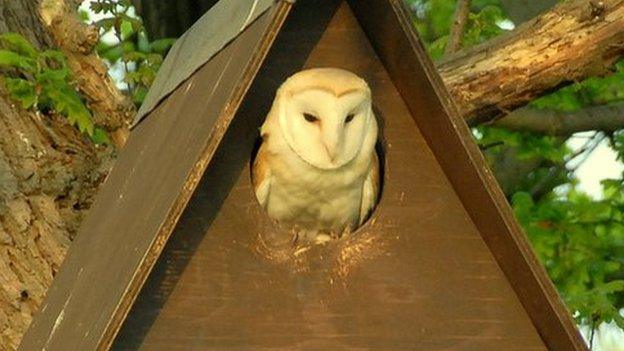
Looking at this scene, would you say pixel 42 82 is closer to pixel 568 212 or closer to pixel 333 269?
pixel 333 269

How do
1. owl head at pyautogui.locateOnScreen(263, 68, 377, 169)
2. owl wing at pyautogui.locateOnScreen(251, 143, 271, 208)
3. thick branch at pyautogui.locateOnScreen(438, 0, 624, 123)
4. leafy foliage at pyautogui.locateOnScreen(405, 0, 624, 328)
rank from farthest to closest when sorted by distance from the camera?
leafy foliage at pyautogui.locateOnScreen(405, 0, 624, 328), thick branch at pyautogui.locateOnScreen(438, 0, 624, 123), owl wing at pyautogui.locateOnScreen(251, 143, 271, 208), owl head at pyautogui.locateOnScreen(263, 68, 377, 169)

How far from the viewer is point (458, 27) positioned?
5.77 m

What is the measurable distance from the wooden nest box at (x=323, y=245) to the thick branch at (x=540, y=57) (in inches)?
32.9

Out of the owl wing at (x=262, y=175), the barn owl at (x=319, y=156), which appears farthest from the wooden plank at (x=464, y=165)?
the owl wing at (x=262, y=175)

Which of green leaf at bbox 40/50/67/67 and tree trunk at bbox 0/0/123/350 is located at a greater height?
green leaf at bbox 40/50/67/67

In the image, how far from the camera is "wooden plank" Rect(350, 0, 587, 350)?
4.04 metres

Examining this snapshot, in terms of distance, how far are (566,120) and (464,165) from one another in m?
2.65

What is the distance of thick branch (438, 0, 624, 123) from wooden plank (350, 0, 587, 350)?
85cm

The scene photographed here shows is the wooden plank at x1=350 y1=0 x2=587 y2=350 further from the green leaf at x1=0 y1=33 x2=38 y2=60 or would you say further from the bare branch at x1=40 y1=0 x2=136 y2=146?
the green leaf at x1=0 y1=33 x2=38 y2=60

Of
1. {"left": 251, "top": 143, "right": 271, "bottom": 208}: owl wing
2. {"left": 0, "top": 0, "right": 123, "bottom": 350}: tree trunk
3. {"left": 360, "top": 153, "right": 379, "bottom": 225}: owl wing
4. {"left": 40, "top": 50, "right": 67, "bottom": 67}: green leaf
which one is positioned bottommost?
{"left": 0, "top": 0, "right": 123, "bottom": 350}: tree trunk

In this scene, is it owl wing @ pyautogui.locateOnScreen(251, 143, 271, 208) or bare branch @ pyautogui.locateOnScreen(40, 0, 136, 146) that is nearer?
owl wing @ pyautogui.locateOnScreen(251, 143, 271, 208)

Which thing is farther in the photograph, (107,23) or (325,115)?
(107,23)

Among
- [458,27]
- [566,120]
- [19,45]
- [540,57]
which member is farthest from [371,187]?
[566,120]

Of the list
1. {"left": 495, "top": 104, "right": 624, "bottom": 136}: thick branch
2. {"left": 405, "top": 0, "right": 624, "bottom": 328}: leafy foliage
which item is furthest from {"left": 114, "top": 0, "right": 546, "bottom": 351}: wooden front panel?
{"left": 495, "top": 104, "right": 624, "bottom": 136}: thick branch
